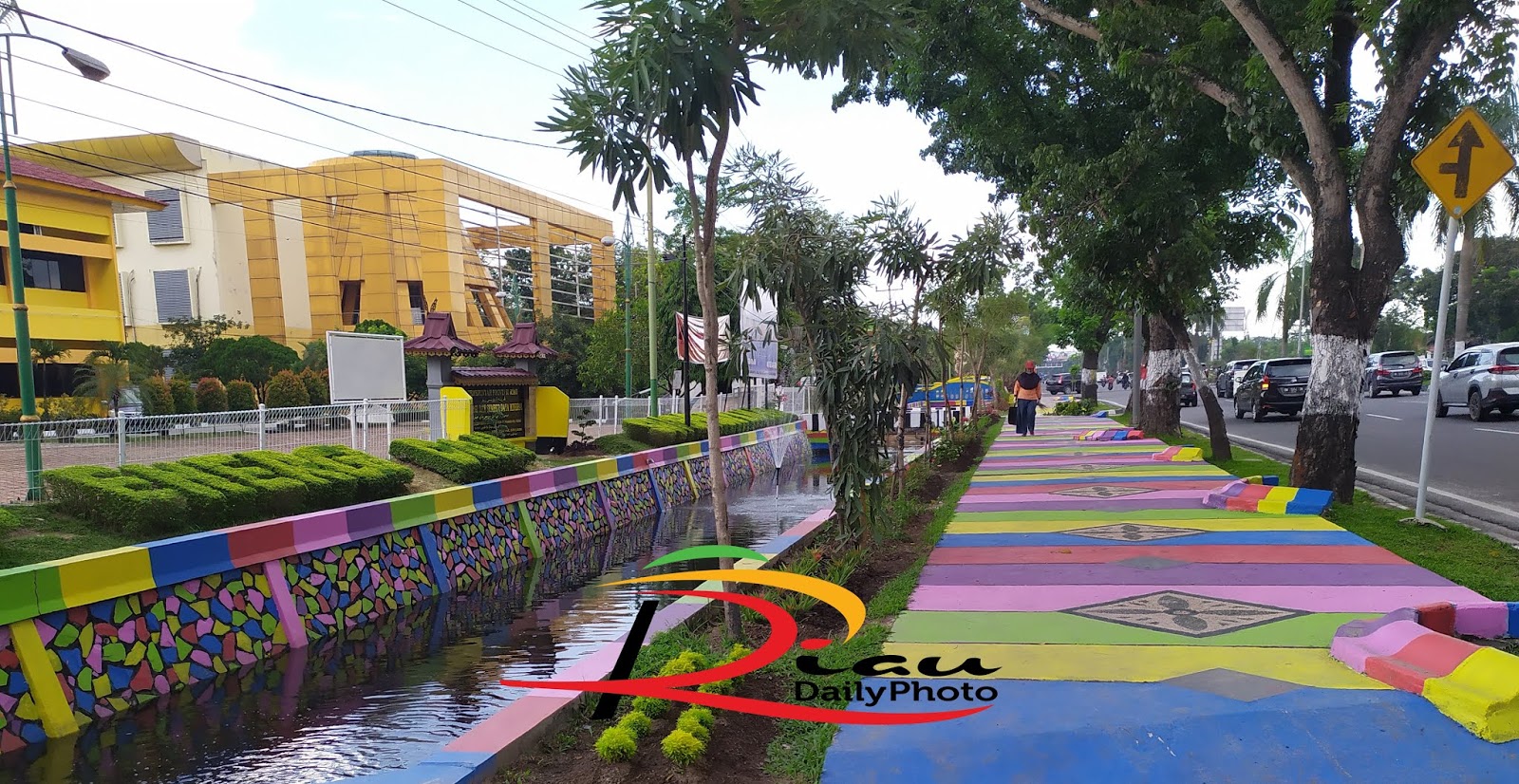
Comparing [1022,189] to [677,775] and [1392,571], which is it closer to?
[1392,571]

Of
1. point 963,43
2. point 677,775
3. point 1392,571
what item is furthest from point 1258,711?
point 963,43

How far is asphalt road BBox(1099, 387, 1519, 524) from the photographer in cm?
989

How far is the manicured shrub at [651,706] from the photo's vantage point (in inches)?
159

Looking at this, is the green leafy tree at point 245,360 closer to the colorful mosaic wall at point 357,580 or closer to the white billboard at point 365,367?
the white billboard at point 365,367

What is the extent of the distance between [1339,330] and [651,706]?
7.83 m

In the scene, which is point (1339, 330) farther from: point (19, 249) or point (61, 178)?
point (61, 178)

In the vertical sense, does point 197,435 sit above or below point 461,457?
above

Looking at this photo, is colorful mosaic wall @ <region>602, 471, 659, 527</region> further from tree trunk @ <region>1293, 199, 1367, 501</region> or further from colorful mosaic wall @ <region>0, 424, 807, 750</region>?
tree trunk @ <region>1293, 199, 1367, 501</region>

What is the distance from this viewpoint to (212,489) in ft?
24.0

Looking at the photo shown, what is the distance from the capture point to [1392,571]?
6.33m

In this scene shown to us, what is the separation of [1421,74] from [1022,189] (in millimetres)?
8197

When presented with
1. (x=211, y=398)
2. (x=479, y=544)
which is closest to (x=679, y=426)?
(x=479, y=544)

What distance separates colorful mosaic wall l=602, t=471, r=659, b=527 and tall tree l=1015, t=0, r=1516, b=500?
808 centimetres

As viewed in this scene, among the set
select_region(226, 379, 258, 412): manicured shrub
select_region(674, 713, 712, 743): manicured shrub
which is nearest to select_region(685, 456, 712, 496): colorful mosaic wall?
select_region(226, 379, 258, 412): manicured shrub
